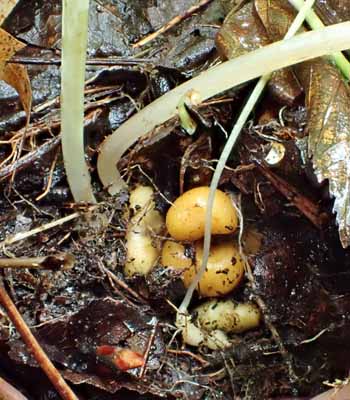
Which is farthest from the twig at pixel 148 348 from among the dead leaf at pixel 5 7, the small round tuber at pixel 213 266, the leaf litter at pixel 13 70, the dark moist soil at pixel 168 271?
the dead leaf at pixel 5 7

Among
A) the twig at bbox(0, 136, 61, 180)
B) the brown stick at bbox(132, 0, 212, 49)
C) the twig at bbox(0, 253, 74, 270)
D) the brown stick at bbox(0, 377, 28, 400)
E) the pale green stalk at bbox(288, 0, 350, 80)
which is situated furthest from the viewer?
the brown stick at bbox(132, 0, 212, 49)

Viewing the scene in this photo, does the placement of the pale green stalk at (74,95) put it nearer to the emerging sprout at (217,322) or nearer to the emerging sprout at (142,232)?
the emerging sprout at (142,232)

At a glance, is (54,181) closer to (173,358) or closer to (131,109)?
(131,109)

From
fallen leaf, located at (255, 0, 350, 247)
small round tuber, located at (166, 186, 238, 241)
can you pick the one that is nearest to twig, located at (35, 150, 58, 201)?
small round tuber, located at (166, 186, 238, 241)

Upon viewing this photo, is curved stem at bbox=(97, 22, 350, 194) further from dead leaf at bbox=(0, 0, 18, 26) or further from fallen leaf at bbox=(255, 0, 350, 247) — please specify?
dead leaf at bbox=(0, 0, 18, 26)

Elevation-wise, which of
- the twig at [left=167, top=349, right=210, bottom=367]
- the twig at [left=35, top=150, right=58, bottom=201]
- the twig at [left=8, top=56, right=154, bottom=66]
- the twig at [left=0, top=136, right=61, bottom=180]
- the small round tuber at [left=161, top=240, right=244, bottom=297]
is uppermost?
the twig at [left=8, top=56, right=154, bottom=66]

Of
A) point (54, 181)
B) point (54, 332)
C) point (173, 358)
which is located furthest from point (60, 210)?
point (173, 358)
